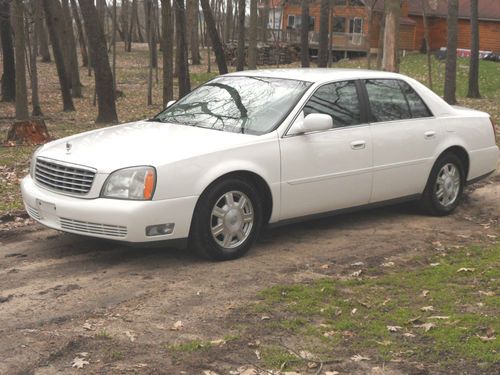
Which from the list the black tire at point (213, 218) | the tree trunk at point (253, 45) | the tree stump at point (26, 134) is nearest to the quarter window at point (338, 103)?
the black tire at point (213, 218)

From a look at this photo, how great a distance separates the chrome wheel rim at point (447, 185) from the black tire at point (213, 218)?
101 inches

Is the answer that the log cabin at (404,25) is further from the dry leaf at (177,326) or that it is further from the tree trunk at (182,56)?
the dry leaf at (177,326)

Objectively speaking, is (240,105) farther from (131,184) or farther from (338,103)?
(131,184)

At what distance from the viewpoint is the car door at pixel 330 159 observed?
20.0 feet

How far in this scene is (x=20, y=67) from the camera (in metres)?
13.8

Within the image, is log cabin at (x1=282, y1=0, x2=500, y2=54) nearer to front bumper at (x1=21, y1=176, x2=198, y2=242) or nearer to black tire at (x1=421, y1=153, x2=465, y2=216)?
black tire at (x1=421, y1=153, x2=465, y2=216)

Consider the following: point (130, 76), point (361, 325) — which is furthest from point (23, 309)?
point (130, 76)

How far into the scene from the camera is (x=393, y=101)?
7.14 m

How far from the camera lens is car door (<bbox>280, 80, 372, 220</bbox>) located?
6.08 m

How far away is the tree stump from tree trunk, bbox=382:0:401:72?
7.77 metres

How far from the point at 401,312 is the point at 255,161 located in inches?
73.3

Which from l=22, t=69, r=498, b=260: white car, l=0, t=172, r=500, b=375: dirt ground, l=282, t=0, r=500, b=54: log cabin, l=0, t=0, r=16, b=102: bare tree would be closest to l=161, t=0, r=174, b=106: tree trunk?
l=0, t=0, r=16, b=102: bare tree

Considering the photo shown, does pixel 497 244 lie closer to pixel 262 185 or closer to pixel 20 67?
pixel 262 185

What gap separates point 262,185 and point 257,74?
1537 millimetres
